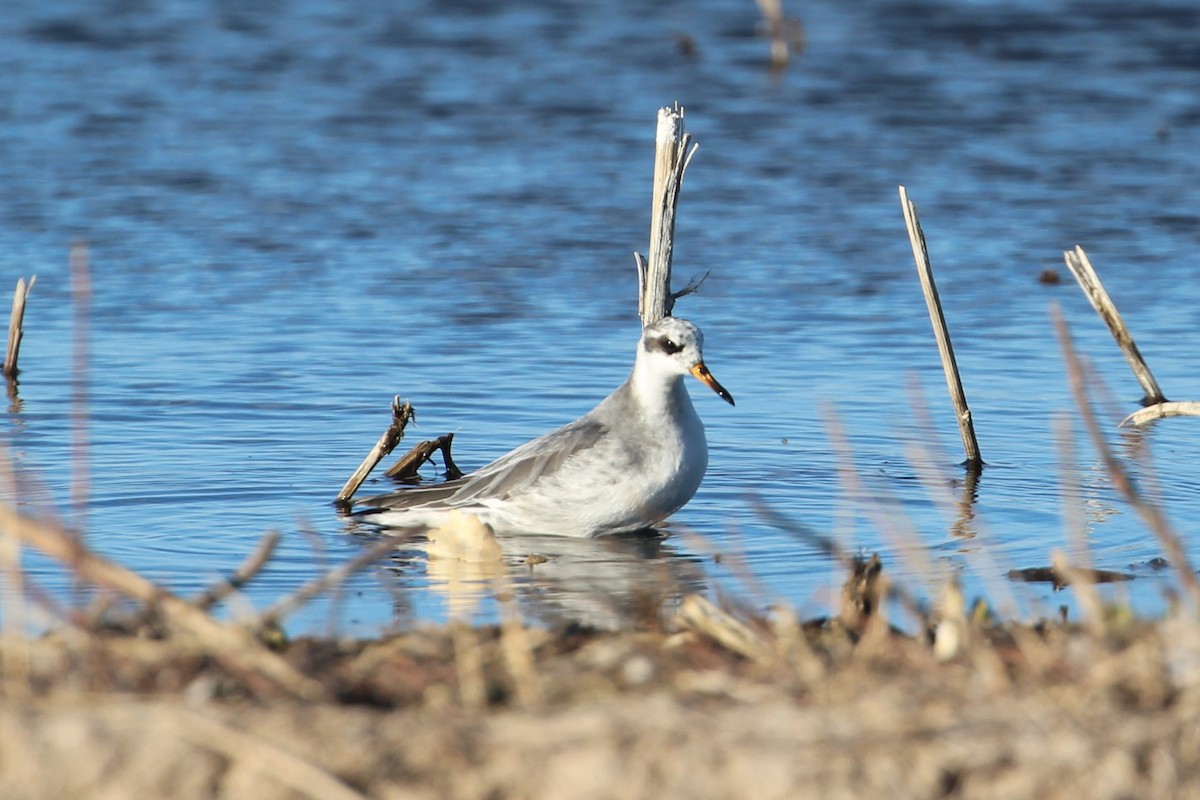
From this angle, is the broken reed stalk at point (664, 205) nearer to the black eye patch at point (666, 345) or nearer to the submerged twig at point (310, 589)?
the black eye patch at point (666, 345)

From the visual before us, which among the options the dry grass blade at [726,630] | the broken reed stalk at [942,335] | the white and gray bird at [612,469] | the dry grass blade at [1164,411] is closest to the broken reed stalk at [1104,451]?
the dry grass blade at [726,630]

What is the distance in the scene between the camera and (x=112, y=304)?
13.8 meters

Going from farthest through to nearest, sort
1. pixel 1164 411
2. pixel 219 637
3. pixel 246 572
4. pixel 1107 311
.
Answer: pixel 1107 311
pixel 1164 411
pixel 246 572
pixel 219 637

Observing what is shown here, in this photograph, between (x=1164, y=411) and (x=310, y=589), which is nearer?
(x=310, y=589)

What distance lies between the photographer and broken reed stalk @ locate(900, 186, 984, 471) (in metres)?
10.1

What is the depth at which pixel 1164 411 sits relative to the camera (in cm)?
992

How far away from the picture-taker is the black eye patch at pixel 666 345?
29.5ft

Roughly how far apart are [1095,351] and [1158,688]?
27.9 feet

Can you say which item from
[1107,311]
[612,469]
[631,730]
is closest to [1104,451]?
[631,730]

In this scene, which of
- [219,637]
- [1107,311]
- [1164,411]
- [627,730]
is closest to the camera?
[627,730]

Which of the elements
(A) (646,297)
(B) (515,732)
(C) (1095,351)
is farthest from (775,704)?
(C) (1095,351)

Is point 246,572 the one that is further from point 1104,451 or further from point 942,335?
point 942,335

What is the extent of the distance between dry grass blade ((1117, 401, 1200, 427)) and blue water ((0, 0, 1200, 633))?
31cm

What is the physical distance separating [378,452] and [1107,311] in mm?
4155
